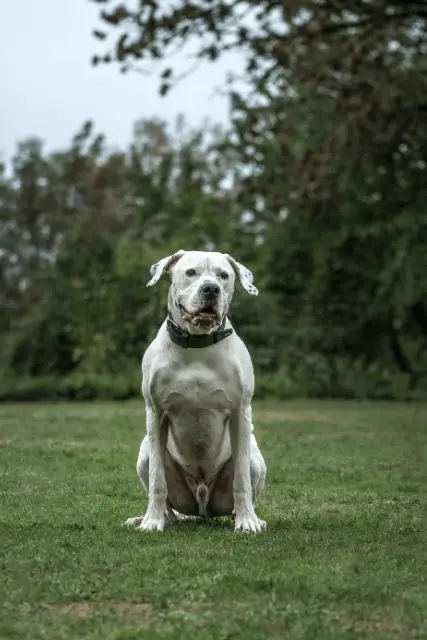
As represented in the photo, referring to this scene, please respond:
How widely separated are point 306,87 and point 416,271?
13.5 ft

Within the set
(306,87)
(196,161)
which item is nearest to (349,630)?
(306,87)

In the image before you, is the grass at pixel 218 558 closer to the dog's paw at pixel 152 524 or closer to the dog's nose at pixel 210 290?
the dog's paw at pixel 152 524

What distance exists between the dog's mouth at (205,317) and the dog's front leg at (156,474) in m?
0.62

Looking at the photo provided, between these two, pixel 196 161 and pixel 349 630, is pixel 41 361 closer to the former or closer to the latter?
pixel 349 630

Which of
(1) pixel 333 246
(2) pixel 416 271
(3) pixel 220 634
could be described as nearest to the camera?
(3) pixel 220 634

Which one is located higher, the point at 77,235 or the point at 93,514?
the point at 77,235

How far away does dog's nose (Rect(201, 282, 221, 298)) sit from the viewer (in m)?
6.70

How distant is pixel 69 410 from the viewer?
18.8 meters

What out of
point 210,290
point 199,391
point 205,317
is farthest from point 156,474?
point 210,290

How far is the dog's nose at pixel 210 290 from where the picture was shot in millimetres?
6703

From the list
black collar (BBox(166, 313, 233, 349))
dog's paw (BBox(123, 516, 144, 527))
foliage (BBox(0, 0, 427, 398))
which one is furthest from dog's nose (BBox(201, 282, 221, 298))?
foliage (BBox(0, 0, 427, 398))

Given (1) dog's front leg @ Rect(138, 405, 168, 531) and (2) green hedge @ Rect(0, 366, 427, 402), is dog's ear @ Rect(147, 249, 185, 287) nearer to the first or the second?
(1) dog's front leg @ Rect(138, 405, 168, 531)

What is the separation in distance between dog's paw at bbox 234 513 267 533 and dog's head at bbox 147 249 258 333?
1125 millimetres

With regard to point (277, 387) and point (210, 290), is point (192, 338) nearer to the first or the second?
point (210, 290)
